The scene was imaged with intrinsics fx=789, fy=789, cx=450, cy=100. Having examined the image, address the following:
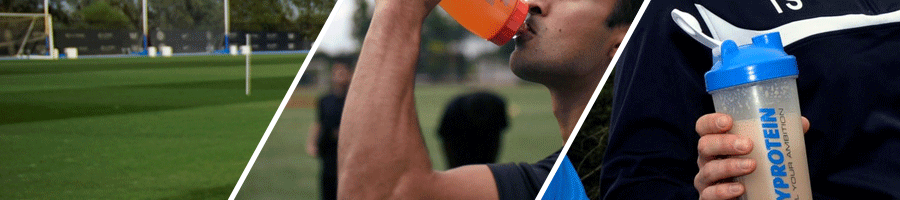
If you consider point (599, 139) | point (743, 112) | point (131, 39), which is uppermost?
point (743, 112)

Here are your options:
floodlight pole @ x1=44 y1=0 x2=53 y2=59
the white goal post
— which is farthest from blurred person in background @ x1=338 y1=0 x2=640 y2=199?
floodlight pole @ x1=44 y1=0 x2=53 y2=59

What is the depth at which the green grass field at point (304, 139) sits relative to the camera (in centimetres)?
80

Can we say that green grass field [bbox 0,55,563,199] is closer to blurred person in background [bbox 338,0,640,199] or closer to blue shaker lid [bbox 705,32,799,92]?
blurred person in background [bbox 338,0,640,199]

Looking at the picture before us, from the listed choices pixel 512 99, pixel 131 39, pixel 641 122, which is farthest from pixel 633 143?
pixel 131 39

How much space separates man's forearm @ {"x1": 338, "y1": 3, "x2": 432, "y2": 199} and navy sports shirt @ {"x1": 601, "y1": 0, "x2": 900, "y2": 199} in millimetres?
328

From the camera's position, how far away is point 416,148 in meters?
0.76

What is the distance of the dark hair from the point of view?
85 centimetres

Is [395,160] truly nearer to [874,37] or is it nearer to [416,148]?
[416,148]

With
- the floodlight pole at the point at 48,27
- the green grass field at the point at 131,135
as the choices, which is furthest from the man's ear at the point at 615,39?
the floodlight pole at the point at 48,27

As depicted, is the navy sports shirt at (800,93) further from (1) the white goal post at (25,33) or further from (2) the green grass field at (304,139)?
(1) the white goal post at (25,33)

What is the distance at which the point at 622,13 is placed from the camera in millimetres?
860

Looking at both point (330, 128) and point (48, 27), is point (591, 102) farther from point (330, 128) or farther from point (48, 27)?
point (48, 27)

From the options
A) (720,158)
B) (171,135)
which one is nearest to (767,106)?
(720,158)

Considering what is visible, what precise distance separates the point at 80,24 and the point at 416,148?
71.0 ft
